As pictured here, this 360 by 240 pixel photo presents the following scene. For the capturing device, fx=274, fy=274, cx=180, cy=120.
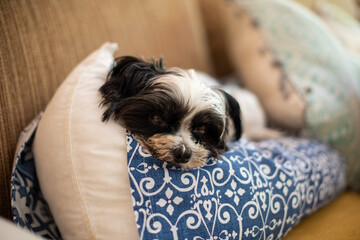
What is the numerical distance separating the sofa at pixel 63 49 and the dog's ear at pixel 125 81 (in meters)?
0.32

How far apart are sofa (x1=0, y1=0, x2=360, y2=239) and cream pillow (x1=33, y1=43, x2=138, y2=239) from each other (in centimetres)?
16

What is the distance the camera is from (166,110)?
1.13 meters

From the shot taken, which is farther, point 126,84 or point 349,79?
point 349,79

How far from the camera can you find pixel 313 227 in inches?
50.3

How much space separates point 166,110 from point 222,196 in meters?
0.40

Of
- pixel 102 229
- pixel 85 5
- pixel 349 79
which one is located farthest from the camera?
pixel 349 79

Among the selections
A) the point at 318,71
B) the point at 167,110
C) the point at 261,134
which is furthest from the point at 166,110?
the point at 318,71

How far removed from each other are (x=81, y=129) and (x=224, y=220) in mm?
628

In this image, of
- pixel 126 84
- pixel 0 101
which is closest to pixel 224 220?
pixel 126 84

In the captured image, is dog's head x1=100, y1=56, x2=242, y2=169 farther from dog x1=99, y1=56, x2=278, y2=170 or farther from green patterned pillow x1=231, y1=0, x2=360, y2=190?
green patterned pillow x1=231, y1=0, x2=360, y2=190

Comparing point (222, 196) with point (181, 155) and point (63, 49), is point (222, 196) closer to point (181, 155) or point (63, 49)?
point (181, 155)

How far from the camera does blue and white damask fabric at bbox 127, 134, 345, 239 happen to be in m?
0.95

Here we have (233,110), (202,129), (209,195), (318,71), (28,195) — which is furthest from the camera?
(318,71)

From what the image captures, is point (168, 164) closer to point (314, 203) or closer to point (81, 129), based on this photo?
point (81, 129)
